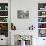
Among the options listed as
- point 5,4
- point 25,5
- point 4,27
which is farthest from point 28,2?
point 4,27

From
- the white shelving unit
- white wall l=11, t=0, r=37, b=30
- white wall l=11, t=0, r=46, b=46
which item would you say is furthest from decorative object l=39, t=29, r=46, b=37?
white wall l=11, t=0, r=37, b=30

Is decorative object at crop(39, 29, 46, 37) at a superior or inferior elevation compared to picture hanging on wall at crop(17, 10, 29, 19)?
inferior

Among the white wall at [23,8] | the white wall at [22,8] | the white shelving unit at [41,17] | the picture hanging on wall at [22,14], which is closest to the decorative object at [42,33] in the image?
the white shelving unit at [41,17]

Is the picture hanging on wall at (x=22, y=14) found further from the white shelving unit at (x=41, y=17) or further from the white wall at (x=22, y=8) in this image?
the white shelving unit at (x=41, y=17)

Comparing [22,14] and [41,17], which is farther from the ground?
[22,14]

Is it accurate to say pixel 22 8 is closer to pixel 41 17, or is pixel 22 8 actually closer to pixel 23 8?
pixel 23 8

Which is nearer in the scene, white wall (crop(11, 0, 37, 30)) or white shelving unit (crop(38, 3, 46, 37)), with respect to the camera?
white wall (crop(11, 0, 37, 30))

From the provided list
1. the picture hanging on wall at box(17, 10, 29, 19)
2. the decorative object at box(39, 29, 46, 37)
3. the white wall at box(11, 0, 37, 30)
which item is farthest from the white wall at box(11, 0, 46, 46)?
the decorative object at box(39, 29, 46, 37)

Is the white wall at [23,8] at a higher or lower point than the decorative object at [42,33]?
A: higher

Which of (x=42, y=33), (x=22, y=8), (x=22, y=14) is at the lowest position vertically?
(x=42, y=33)

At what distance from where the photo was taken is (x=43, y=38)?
6.52 m

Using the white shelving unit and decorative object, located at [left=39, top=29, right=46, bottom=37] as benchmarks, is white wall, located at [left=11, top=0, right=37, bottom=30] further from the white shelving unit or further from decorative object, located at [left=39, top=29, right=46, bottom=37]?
decorative object, located at [left=39, top=29, right=46, bottom=37]

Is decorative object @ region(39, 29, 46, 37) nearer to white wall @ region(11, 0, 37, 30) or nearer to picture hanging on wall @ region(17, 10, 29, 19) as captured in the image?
white wall @ region(11, 0, 37, 30)

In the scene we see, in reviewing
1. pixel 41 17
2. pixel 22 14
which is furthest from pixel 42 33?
pixel 22 14
